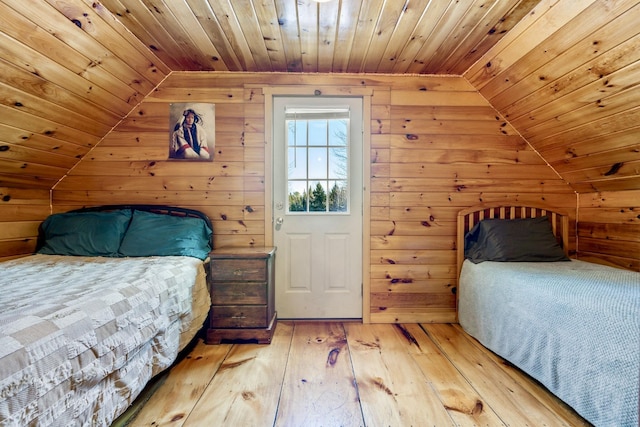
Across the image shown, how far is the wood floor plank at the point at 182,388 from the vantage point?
150 centimetres

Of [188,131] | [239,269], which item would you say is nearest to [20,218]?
[188,131]

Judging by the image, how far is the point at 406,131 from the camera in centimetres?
272

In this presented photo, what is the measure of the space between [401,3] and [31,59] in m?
2.00

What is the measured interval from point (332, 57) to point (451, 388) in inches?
91.4

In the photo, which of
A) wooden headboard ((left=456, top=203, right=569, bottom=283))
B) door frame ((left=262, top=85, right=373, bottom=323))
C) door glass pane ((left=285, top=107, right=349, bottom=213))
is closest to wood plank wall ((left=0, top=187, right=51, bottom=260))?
door frame ((left=262, top=85, right=373, bottom=323))

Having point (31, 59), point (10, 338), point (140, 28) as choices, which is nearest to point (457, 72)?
point (140, 28)

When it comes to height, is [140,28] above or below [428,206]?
above

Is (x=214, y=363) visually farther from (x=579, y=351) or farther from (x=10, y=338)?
→ (x=579, y=351)

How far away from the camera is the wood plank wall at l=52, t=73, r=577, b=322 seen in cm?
266

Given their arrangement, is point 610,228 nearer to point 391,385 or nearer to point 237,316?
point 391,385

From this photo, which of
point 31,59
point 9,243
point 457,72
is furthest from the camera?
point 457,72

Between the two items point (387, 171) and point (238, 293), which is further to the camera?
point (387, 171)

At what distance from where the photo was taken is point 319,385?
5.83 feet

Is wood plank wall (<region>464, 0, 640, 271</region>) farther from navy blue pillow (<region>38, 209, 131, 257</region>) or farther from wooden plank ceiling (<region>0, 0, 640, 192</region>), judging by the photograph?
navy blue pillow (<region>38, 209, 131, 257</region>)
